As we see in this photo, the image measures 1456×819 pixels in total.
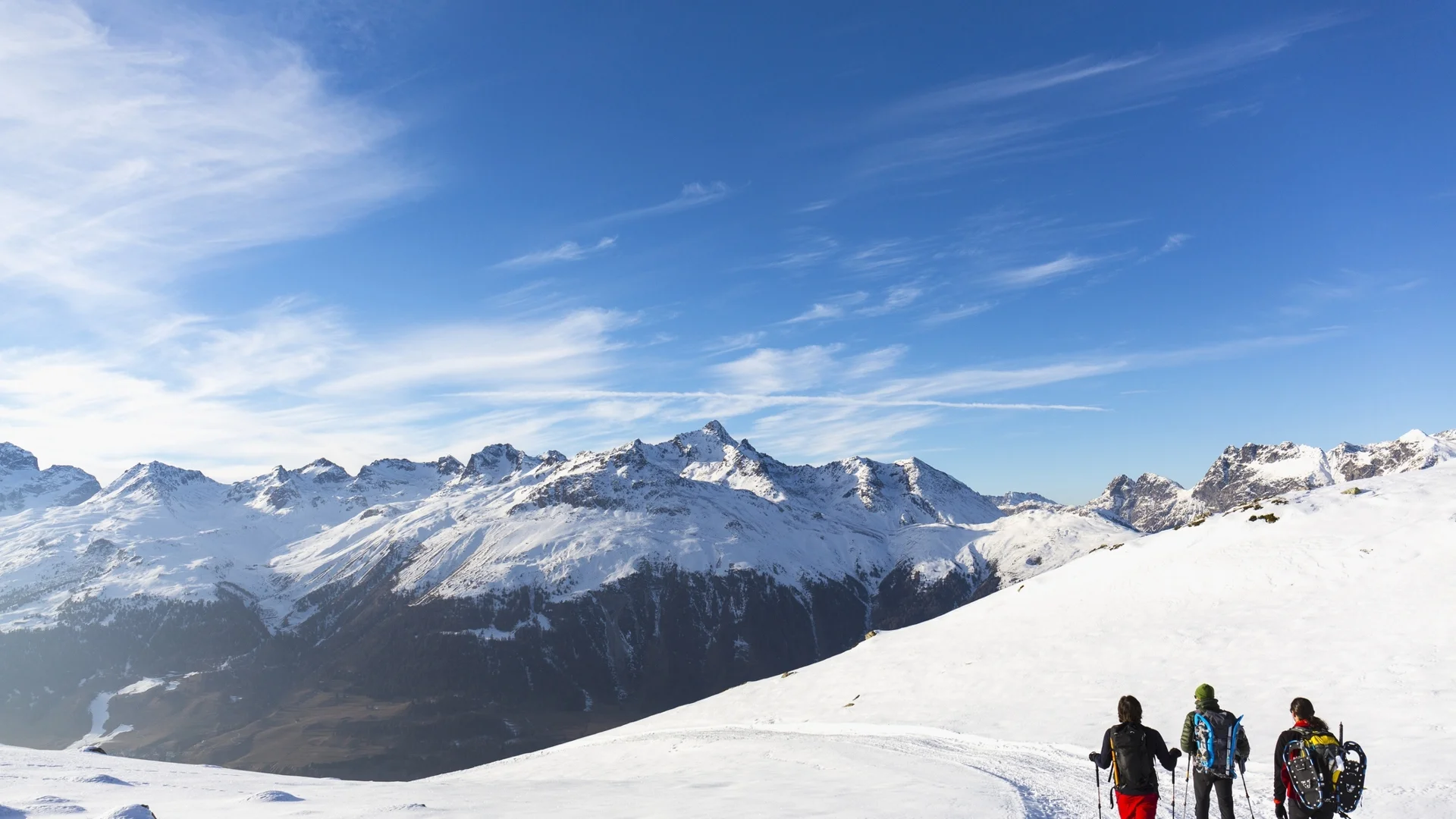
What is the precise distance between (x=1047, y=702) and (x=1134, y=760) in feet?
79.8

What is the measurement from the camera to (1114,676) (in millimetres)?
36656

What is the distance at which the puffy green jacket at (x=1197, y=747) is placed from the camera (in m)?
15.2

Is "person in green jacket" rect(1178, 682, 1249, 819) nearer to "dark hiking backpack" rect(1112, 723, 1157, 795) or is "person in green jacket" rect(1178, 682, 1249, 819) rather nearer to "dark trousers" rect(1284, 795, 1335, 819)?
"dark trousers" rect(1284, 795, 1335, 819)

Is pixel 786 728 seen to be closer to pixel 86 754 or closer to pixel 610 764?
pixel 610 764

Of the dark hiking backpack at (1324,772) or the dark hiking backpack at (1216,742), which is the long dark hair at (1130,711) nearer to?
the dark hiking backpack at (1216,742)

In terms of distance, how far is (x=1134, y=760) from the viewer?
13.9 meters

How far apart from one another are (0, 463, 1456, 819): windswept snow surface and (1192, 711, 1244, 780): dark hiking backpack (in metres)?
4.30

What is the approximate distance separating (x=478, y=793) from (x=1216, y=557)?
147ft

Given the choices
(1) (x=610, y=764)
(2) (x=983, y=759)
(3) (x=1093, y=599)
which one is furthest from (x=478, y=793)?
(3) (x=1093, y=599)

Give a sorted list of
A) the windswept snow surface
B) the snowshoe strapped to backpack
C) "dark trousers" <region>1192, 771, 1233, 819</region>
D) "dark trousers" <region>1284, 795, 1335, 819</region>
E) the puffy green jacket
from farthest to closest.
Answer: the windswept snow surface, "dark trousers" <region>1192, 771, 1233, 819</region>, the puffy green jacket, "dark trousers" <region>1284, 795, 1335, 819</region>, the snowshoe strapped to backpack

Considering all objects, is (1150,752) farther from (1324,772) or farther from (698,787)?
(698,787)

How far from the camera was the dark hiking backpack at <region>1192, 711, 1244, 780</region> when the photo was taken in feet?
50.1

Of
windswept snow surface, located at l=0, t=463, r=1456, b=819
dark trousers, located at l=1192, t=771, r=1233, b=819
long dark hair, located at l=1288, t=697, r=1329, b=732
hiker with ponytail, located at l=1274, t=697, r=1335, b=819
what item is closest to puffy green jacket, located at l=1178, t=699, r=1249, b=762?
dark trousers, located at l=1192, t=771, r=1233, b=819

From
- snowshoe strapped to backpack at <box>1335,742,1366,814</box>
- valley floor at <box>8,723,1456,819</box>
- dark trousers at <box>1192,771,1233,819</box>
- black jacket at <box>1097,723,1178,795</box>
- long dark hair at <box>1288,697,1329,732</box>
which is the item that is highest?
long dark hair at <box>1288,697,1329,732</box>
